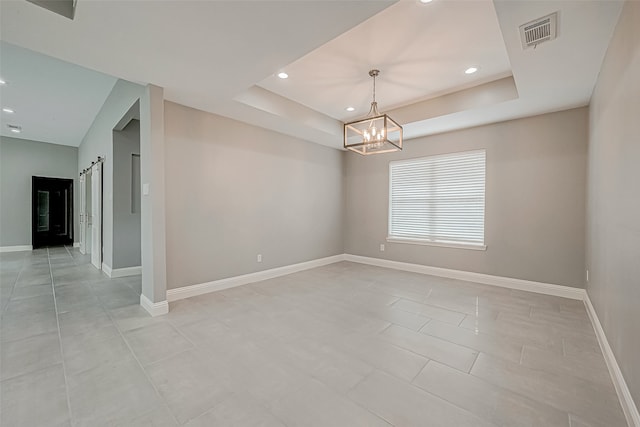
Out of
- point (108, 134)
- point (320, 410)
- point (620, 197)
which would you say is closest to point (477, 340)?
point (620, 197)

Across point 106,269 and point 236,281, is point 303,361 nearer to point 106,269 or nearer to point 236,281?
point 236,281

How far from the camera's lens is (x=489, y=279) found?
435 cm

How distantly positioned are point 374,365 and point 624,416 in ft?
4.77

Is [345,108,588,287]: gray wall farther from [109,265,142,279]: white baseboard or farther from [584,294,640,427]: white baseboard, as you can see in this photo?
[109,265,142,279]: white baseboard

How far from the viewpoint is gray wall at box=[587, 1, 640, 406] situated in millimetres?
1604

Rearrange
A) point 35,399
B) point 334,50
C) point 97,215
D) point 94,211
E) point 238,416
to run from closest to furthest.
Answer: point 238,416
point 35,399
point 334,50
point 97,215
point 94,211

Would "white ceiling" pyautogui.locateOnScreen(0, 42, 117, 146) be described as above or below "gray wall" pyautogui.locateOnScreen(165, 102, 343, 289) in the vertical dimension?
above

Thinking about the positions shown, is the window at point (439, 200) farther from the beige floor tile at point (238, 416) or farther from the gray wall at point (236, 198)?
the beige floor tile at point (238, 416)

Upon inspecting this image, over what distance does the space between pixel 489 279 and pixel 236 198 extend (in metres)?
4.30

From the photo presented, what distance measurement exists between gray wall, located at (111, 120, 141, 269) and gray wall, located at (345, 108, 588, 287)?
5279 millimetres

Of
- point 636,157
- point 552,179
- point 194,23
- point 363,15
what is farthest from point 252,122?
point 552,179

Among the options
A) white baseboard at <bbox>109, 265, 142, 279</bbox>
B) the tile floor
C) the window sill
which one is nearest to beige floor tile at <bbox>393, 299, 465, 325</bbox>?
the tile floor

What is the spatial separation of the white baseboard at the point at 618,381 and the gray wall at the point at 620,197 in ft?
0.19

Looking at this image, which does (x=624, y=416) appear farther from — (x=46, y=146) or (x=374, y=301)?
(x=46, y=146)
